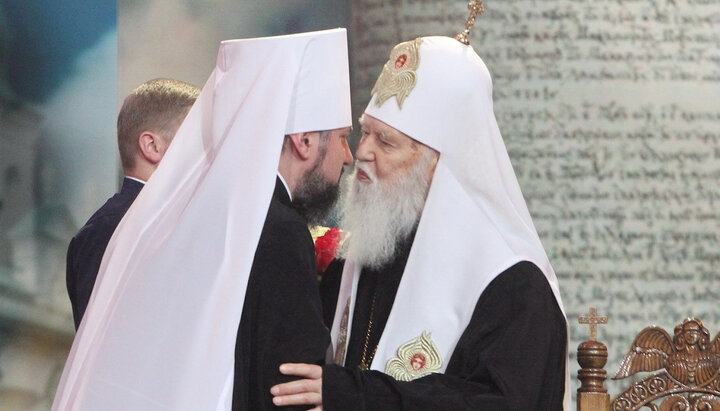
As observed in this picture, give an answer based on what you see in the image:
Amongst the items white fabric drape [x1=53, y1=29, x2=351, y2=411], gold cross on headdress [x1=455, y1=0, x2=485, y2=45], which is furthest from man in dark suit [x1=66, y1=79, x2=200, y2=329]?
gold cross on headdress [x1=455, y1=0, x2=485, y2=45]

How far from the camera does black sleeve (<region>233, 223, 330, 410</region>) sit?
267cm

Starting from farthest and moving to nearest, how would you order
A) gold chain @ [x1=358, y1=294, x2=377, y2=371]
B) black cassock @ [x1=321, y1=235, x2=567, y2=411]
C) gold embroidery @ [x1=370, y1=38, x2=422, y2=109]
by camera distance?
gold embroidery @ [x1=370, y1=38, x2=422, y2=109] → gold chain @ [x1=358, y1=294, x2=377, y2=371] → black cassock @ [x1=321, y1=235, x2=567, y2=411]

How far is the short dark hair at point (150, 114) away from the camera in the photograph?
139 inches

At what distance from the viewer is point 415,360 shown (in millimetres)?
3076

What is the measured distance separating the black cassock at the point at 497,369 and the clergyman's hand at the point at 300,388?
0.04 meters

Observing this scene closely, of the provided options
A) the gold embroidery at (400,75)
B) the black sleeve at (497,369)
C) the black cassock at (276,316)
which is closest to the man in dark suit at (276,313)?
the black cassock at (276,316)

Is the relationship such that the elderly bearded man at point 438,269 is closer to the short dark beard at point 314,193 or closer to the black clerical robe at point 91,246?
the short dark beard at point 314,193

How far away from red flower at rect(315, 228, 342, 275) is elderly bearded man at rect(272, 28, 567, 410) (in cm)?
8

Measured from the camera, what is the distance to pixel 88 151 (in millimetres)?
4766

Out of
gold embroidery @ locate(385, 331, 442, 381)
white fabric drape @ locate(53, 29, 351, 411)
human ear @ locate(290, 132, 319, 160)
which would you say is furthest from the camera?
gold embroidery @ locate(385, 331, 442, 381)

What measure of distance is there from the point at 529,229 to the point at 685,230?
2508 millimetres

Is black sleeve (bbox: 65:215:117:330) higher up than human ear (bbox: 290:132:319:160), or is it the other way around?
human ear (bbox: 290:132:319:160)

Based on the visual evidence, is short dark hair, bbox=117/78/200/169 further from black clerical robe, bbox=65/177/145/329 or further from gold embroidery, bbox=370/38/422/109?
gold embroidery, bbox=370/38/422/109

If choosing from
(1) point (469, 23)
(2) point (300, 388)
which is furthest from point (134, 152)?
(2) point (300, 388)
